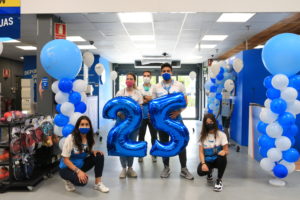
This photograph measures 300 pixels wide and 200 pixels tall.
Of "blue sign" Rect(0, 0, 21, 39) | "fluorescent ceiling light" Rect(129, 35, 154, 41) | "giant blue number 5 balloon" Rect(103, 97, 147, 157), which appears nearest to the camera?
"blue sign" Rect(0, 0, 21, 39)

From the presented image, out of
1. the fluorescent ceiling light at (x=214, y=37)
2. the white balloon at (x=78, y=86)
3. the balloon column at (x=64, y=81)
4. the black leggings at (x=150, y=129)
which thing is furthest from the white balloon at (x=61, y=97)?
the fluorescent ceiling light at (x=214, y=37)

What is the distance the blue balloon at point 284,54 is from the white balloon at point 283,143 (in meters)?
0.82

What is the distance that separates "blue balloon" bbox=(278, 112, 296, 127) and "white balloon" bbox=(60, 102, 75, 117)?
106 inches

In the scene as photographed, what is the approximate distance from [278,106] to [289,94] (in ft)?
0.64

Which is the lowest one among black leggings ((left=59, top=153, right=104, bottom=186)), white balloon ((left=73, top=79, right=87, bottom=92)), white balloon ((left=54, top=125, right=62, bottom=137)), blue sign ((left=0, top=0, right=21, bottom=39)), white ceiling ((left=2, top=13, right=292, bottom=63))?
black leggings ((left=59, top=153, right=104, bottom=186))

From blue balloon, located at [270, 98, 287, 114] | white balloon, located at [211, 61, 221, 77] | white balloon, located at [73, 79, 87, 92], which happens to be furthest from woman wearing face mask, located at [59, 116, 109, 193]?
white balloon, located at [211, 61, 221, 77]

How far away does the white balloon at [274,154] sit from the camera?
339 cm

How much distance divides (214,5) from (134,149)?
2345 millimetres

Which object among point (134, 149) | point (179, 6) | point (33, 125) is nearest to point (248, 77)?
point (179, 6)

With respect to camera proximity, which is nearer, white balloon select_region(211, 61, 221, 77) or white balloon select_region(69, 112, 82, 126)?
white balloon select_region(69, 112, 82, 126)

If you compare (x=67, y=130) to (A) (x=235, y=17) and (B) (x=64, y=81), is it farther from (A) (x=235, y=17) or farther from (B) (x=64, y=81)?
(A) (x=235, y=17)

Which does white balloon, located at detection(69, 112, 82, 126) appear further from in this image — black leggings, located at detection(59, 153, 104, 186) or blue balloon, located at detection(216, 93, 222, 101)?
blue balloon, located at detection(216, 93, 222, 101)

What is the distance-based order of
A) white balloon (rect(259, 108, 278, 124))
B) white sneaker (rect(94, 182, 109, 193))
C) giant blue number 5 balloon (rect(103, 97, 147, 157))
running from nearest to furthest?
white sneaker (rect(94, 182, 109, 193)) → giant blue number 5 balloon (rect(103, 97, 147, 157)) → white balloon (rect(259, 108, 278, 124))

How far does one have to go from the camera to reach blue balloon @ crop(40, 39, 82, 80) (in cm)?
346
